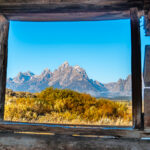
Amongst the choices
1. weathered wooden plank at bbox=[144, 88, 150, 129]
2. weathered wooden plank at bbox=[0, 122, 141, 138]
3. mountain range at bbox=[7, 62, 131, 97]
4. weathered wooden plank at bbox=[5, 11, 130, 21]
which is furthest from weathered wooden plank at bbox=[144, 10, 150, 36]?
mountain range at bbox=[7, 62, 131, 97]

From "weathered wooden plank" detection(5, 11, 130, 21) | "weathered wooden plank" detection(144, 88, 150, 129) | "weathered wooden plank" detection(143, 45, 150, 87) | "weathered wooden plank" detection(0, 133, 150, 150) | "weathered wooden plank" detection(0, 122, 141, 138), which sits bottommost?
"weathered wooden plank" detection(0, 133, 150, 150)

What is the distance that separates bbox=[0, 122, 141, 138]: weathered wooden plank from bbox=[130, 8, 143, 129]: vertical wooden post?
0.28ft

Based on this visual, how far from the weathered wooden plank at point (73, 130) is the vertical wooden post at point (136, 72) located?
0.28 feet

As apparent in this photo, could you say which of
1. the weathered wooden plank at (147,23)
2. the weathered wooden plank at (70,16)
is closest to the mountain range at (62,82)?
the weathered wooden plank at (70,16)

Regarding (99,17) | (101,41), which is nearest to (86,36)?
(101,41)

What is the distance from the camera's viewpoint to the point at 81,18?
1787mm

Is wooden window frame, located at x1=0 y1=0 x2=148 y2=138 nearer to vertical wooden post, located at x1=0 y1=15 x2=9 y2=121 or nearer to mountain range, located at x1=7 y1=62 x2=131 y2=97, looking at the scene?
vertical wooden post, located at x1=0 y1=15 x2=9 y2=121

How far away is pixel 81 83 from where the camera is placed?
21.0 meters

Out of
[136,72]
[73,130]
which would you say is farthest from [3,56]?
[136,72]

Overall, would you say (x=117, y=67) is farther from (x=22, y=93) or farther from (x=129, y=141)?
(x=129, y=141)

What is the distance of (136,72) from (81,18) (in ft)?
2.55

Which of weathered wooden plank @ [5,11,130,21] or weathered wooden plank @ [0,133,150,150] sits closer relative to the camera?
weathered wooden plank @ [0,133,150,150]

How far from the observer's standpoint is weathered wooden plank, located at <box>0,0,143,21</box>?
61.2 inches

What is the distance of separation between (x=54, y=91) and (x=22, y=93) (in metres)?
2.56
